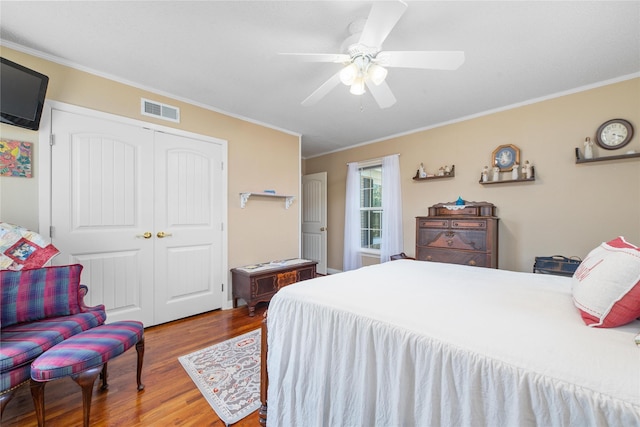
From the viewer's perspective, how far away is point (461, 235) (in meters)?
3.08

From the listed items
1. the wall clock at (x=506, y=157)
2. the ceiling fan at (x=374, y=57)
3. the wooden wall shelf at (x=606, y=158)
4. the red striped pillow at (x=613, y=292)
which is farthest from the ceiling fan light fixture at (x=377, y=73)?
the wooden wall shelf at (x=606, y=158)

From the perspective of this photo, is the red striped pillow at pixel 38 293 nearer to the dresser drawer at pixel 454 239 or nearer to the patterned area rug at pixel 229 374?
the patterned area rug at pixel 229 374

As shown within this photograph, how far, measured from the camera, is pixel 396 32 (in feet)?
6.03

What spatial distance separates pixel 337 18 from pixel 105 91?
90.2 inches

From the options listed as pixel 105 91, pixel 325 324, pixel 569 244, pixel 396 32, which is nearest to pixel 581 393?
pixel 325 324

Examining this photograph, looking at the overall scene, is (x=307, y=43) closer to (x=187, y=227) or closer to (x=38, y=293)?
(x=187, y=227)

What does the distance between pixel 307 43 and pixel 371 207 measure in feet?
10.2

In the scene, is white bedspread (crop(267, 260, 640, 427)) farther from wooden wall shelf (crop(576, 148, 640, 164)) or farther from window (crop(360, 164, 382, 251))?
window (crop(360, 164, 382, 251))

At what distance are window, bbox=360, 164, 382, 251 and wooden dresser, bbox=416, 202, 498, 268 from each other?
1193 mm

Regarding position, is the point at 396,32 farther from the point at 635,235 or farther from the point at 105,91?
the point at 635,235

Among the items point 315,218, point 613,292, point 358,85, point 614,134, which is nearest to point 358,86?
point 358,85

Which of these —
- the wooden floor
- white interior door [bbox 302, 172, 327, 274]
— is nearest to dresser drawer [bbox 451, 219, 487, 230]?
white interior door [bbox 302, 172, 327, 274]

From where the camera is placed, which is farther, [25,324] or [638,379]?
[25,324]

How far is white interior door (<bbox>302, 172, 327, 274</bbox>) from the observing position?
5125 mm
